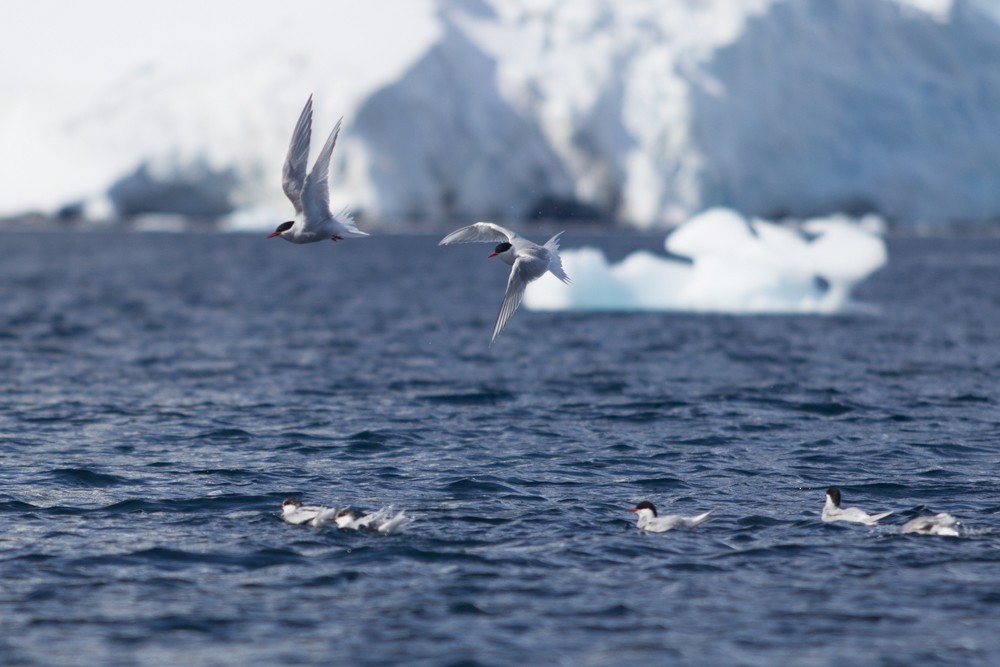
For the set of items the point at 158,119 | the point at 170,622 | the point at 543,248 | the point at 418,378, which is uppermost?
the point at 158,119

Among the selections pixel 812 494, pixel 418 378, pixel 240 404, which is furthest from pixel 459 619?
pixel 418 378

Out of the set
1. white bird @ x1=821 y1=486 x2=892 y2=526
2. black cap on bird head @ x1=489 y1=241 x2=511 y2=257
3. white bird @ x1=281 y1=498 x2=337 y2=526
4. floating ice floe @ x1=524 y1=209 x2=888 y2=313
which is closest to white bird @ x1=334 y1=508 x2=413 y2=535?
white bird @ x1=281 y1=498 x2=337 y2=526

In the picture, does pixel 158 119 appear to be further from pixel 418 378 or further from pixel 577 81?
pixel 418 378

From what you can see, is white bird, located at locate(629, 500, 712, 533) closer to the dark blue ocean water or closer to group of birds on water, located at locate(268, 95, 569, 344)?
the dark blue ocean water

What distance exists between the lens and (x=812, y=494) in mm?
14367

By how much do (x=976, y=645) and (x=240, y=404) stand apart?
13.6m

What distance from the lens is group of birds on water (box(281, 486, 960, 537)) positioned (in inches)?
488

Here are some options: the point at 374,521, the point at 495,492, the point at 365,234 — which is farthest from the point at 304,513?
the point at 365,234

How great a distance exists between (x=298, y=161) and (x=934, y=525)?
716 cm

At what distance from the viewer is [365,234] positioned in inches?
497

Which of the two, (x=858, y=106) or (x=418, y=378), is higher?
(x=858, y=106)

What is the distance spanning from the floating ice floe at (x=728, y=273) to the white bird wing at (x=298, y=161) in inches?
823

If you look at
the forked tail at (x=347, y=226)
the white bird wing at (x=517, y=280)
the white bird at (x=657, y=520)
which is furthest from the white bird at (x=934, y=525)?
the forked tail at (x=347, y=226)

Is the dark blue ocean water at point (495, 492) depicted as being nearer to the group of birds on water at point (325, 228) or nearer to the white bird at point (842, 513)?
the white bird at point (842, 513)
